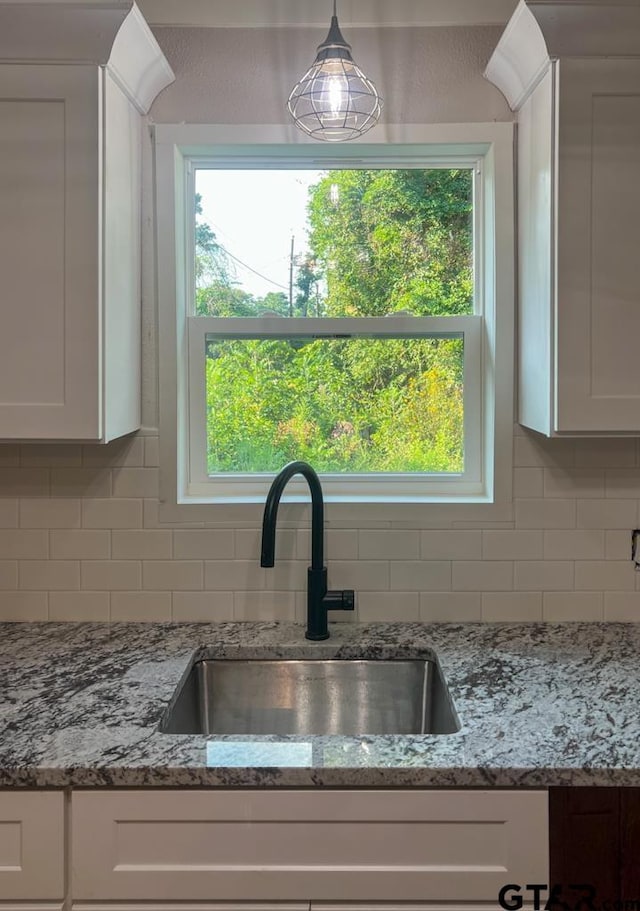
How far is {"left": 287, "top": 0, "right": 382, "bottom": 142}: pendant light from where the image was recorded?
1529 millimetres

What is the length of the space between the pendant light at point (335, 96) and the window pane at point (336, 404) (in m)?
0.53

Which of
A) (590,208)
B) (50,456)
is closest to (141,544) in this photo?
(50,456)

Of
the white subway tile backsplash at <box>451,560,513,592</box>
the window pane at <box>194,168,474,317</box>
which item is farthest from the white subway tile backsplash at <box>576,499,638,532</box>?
the window pane at <box>194,168,474,317</box>

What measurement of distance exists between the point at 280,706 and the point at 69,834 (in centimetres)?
61

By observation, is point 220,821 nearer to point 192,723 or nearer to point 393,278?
point 192,723

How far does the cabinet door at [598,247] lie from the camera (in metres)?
1.54

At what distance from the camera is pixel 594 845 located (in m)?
1.15

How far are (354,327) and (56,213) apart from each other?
0.79 metres

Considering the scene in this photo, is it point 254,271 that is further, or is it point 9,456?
point 254,271

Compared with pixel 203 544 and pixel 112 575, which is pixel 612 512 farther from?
pixel 112 575

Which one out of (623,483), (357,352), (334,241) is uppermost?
(334,241)

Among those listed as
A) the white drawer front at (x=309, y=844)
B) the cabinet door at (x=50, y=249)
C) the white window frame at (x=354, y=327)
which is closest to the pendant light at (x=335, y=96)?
the white window frame at (x=354, y=327)

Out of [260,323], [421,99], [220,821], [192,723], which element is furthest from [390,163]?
[220,821]

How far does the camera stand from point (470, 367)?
1.96 meters
